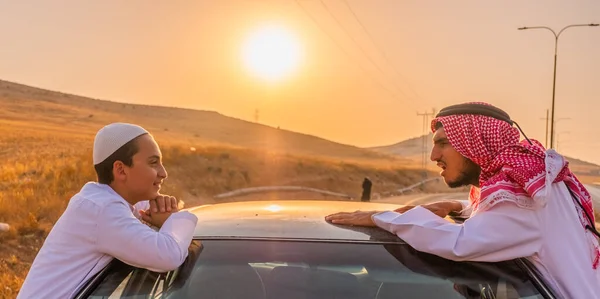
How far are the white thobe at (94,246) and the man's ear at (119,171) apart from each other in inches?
7.8

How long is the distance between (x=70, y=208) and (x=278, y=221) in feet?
3.08

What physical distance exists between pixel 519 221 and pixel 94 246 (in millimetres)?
1752

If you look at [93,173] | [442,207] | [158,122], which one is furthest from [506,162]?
[158,122]

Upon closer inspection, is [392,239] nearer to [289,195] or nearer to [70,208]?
[70,208]

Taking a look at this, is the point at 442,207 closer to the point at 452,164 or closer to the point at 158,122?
the point at 452,164

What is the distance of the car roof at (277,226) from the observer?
3.01m

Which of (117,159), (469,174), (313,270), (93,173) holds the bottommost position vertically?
(93,173)

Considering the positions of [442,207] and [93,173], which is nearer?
[442,207]

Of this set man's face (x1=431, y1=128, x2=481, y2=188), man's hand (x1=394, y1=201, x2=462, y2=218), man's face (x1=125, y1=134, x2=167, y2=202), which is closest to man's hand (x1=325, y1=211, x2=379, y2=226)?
man's hand (x1=394, y1=201, x2=462, y2=218)

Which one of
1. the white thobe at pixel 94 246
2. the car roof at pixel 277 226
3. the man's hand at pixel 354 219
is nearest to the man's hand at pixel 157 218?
the car roof at pixel 277 226

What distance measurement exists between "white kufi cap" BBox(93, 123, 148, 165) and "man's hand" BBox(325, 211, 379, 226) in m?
1.00

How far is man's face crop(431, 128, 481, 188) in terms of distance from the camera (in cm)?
360

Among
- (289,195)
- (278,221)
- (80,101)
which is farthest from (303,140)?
(278,221)

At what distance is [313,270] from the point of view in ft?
9.81
